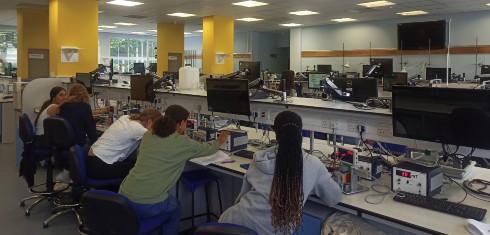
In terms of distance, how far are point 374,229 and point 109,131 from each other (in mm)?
2060

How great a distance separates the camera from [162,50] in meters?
13.0

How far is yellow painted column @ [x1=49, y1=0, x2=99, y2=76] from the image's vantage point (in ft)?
25.0

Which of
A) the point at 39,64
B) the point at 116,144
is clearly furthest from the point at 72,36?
the point at 116,144

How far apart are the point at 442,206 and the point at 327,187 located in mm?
542

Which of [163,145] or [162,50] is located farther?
[162,50]

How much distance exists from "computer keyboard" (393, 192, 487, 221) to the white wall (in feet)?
24.5

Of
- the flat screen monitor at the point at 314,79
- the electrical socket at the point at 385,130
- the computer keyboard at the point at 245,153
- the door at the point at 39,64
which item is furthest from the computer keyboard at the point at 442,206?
the door at the point at 39,64

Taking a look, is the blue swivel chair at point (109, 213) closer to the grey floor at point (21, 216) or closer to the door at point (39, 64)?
the grey floor at point (21, 216)

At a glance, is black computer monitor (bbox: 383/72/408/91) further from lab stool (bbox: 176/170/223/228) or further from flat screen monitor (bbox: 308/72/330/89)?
lab stool (bbox: 176/170/223/228)

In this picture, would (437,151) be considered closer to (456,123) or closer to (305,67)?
(456,123)

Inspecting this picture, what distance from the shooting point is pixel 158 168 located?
2.43m

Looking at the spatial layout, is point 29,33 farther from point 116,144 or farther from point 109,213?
point 109,213

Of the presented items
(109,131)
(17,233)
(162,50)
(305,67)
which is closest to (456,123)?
(109,131)

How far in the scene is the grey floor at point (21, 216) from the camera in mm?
3371
